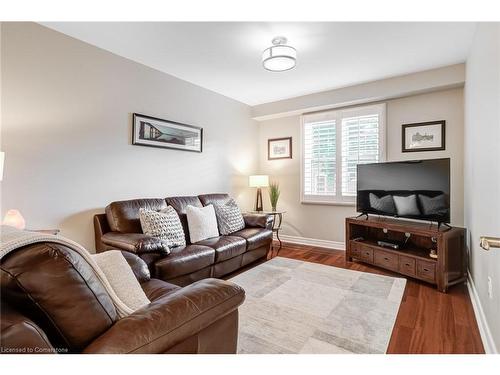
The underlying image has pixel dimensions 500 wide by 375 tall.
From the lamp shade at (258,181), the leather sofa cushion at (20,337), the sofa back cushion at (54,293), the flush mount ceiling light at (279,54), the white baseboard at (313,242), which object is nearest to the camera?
the leather sofa cushion at (20,337)

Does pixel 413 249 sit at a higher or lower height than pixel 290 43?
lower

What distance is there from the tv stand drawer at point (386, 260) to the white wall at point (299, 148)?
0.95 metres

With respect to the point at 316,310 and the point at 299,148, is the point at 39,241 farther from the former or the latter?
the point at 299,148

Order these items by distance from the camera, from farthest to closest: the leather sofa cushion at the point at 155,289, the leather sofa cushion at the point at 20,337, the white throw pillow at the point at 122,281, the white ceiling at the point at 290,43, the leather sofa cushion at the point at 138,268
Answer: the white ceiling at the point at 290,43
the leather sofa cushion at the point at 138,268
the leather sofa cushion at the point at 155,289
the white throw pillow at the point at 122,281
the leather sofa cushion at the point at 20,337

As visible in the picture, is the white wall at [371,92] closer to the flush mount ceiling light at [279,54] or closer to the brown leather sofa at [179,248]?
the flush mount ceiling light at [279,54]

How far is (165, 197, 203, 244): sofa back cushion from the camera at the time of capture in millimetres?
3109

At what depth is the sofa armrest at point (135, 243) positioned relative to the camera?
220 centimetres

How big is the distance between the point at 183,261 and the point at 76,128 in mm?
1699

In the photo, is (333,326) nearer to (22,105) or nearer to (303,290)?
(303,290)

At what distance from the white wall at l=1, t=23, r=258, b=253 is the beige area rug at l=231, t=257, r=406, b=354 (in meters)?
1.74

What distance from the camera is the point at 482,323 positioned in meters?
1.88

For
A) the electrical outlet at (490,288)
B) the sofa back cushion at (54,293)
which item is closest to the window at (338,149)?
the electrical outlet at (490,288)

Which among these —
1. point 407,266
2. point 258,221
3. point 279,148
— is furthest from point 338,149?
point 407,266
